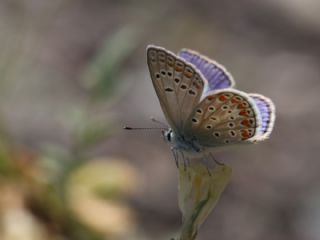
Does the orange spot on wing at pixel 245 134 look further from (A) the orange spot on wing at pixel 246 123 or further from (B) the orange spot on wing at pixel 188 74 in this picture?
(B) the orange spot on wing at pixel 188 74

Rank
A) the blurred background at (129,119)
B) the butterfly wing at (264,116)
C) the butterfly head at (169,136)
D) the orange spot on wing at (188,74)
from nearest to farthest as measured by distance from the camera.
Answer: the butterfly wing at (264,116) → the orange spot on wing at (188,74) → the butterfly head at (169,136) → the blurred background at (129,119)

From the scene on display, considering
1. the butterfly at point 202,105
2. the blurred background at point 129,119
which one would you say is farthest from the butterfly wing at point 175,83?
the blurred background at point 129,119

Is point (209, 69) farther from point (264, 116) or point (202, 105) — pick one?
point (264, 116)

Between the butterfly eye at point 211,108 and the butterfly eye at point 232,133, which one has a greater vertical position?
the butterfly eye at point 211,108

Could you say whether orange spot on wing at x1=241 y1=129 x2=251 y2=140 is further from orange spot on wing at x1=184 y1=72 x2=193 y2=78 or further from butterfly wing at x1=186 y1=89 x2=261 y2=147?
orange spot on wing at x1=184 y1=72 x2=193 y2=78

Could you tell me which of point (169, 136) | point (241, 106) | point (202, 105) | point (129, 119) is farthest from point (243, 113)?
point (129, 119)

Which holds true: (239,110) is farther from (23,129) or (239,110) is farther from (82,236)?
(23,129)

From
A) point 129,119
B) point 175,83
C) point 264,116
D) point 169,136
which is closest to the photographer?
point 264,116
